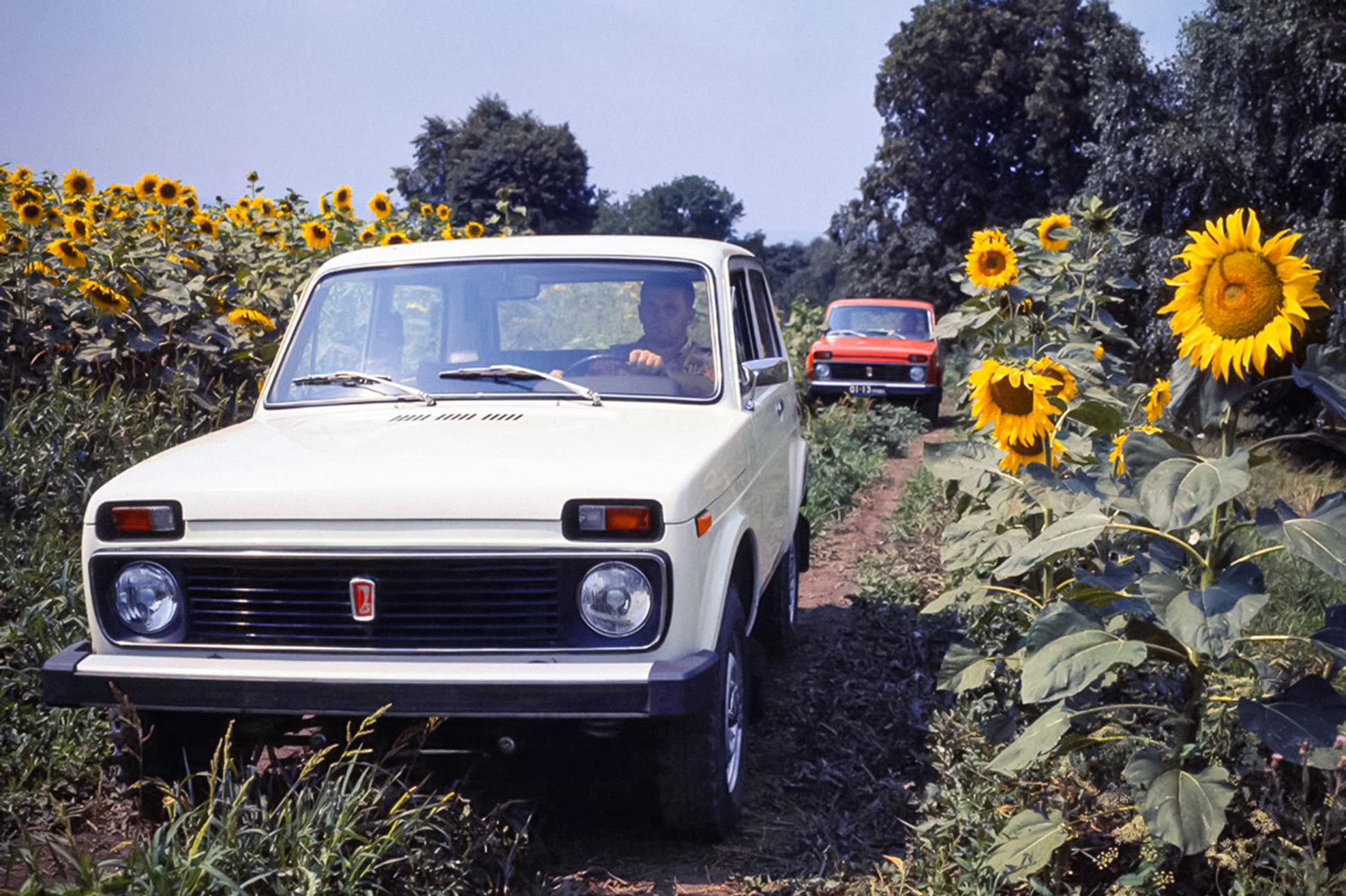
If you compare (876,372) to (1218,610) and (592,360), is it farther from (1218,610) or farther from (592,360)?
(1218,610)

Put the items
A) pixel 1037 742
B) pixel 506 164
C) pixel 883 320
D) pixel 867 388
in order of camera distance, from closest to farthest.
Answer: pixel 1037 742
pixel 867 388
pixel 883 320
pixel 506 164

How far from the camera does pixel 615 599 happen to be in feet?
11.1

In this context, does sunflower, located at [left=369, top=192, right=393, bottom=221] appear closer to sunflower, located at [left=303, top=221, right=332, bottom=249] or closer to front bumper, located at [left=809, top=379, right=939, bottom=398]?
sunflower, located at [left=303, top=221, right=332, bottom=249]

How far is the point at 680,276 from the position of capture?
4.79 m

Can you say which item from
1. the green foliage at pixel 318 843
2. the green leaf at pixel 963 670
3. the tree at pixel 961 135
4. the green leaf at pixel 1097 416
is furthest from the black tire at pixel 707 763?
the tree at pixel 961 135

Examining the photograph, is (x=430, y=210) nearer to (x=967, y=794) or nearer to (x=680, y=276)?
(x=680, y=276)

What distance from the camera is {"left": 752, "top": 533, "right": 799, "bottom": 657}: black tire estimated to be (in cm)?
577

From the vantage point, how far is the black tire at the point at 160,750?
3.62 metres

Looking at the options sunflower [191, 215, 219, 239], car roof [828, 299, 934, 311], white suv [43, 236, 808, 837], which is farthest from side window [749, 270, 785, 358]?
car roof [828, 299, 934, 311]

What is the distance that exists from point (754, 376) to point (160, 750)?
7.63 feet

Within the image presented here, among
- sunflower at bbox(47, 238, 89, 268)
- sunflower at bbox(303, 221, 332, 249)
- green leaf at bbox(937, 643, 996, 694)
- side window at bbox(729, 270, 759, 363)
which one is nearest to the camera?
green leaf at bbox(937, 643, 996, 694)

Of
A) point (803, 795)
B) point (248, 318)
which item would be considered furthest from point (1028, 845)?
point (248, 318)

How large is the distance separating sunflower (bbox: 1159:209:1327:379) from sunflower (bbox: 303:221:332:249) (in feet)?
22.1

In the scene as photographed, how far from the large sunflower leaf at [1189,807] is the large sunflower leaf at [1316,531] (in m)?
0.55
